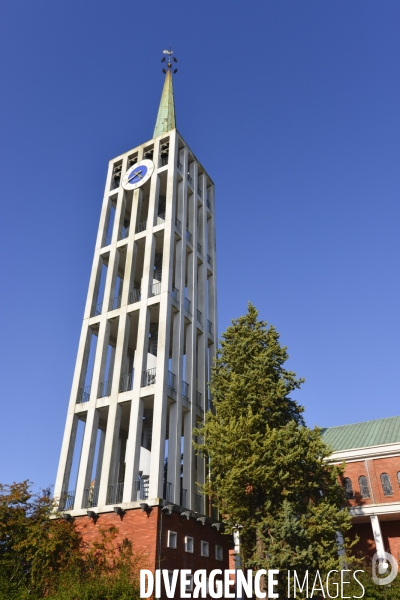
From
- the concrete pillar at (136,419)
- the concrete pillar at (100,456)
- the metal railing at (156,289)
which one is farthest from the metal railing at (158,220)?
the concrete pillar at (100,456)

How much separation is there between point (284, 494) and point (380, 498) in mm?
14896

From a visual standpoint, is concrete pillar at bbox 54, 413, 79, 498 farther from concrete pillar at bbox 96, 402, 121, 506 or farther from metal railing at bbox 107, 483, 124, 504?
metal railing at bbox 107, 483, 124, 504

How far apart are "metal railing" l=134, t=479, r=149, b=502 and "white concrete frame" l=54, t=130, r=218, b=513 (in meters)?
0.50

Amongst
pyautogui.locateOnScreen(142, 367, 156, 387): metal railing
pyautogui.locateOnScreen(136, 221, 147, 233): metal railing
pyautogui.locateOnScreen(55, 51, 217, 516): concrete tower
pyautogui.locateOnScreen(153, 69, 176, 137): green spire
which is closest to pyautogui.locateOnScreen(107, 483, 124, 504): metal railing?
pyautogui.locateOnScreen(55, 51, 217, 516): concrete tower

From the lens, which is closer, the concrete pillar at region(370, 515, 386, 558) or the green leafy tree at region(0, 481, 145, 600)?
the green leafy tree at region(0, 481, 145, 600)

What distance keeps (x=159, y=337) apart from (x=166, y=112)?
2554 centimetres

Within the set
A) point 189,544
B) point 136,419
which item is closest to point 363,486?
point 189,544

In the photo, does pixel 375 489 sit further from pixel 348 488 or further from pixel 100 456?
pixel 100 456

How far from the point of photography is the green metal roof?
39188mm

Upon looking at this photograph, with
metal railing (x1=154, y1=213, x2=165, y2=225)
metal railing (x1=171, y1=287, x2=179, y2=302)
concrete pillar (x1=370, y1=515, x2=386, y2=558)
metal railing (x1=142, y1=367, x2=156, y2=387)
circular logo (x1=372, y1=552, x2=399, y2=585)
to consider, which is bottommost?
circular logo (x1=372, y1=552, x2=399, y2=585)

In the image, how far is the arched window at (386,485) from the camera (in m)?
35.3

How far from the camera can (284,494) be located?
2392 centimetres

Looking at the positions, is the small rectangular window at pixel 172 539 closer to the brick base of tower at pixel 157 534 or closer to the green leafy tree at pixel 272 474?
the brick base of tower at pixel 157 534

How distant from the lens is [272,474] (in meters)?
23.9
